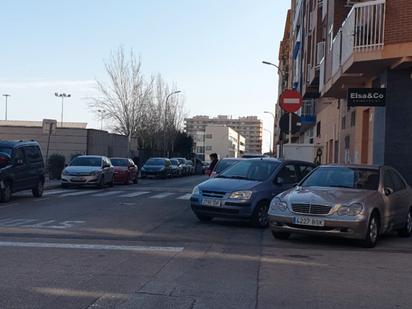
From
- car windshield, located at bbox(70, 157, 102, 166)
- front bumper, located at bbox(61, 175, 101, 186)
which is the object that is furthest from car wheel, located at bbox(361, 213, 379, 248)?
car windshield, located at bbox(70, 157, 102, 166)

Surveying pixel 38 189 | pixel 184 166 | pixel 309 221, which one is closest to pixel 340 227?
pixel 309 221

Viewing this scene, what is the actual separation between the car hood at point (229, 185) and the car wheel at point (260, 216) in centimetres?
48

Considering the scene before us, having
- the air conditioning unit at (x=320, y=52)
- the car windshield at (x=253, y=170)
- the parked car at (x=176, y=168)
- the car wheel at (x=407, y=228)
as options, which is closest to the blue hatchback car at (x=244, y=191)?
the car windshield at (x=253, y=170)

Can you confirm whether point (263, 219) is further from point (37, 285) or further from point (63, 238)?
point (37, 285)

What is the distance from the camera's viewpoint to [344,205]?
1152 cm

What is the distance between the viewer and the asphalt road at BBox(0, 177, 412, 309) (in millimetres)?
7148

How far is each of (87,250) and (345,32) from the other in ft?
42.2

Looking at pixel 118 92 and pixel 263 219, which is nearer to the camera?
pixel 263 219

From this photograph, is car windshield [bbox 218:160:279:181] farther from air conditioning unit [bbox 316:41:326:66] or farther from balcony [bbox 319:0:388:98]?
air conditioning unit [bbox 316:41:326:66]

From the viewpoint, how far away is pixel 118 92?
59688mm

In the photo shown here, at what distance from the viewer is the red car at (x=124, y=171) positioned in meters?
33.9

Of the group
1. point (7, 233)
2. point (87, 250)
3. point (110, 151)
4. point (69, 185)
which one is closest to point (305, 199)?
point (87, 250)

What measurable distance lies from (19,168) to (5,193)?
1.12 m

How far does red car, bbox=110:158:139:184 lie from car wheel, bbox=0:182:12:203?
→ 13.9 m
